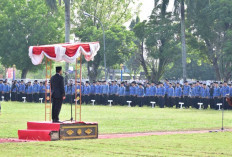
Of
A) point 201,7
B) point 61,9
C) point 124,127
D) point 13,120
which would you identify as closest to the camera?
point 124,127

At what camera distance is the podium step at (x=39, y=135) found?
18.7 m

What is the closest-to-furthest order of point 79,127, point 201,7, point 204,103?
1. point 79,127
2. point 204,103
3. point 201,7

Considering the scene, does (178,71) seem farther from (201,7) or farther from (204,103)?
(204,103)

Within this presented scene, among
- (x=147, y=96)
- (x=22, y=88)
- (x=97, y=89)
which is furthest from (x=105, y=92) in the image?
(x=22, y=88)

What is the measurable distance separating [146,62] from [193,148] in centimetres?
5021

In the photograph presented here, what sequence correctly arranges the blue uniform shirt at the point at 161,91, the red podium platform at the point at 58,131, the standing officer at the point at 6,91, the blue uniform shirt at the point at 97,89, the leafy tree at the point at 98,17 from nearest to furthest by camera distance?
the red podium platform at the point at 58,131 → the blue uniform shirt at the point at 161,91 → the blue uniform shirt at the point at 97,89 → the standing officer at the point at 6,91 → the leafy tree at the point at 98,17

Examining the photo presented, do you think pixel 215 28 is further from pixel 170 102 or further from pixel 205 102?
pixel 205 102

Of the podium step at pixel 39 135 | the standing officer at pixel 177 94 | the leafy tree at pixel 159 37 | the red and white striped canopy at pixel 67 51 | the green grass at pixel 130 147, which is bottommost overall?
the green grass at pixel 130 147

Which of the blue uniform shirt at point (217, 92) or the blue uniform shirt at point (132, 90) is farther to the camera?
the blue uniform shirt at point (132, 90)

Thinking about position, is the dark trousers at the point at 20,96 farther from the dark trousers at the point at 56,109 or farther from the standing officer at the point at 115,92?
the dark trousers at the point at 56,109

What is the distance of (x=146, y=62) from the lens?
66.8m

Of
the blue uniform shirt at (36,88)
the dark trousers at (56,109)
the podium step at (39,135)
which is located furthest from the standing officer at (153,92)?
the podium step at (39,135)

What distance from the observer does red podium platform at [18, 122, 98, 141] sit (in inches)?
742

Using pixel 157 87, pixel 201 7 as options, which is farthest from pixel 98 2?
pixel 157 87
